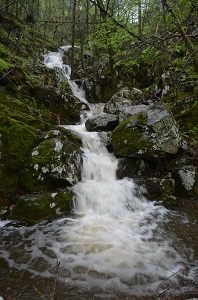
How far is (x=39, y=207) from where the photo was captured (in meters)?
5.13

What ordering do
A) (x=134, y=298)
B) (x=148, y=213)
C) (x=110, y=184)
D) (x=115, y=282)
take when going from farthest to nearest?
1. (x=110, y=184)
2. (x=148, y=213)
3. (x=115, y=282)
4. (x=134, y=298)

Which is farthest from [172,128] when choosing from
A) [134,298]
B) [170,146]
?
[134,298]

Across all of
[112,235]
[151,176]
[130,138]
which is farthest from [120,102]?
[112,235]

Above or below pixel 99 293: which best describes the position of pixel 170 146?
above

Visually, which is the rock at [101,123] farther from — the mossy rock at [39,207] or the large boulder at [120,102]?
the mossy rock at [39,207]

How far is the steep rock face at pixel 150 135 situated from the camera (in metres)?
6.96

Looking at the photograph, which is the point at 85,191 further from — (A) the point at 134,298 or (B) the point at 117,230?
(A) the point at 134,298

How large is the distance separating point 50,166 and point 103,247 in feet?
8.40

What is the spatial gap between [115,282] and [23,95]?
327 inches

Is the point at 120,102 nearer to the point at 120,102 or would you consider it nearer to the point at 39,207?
the point at 120,102

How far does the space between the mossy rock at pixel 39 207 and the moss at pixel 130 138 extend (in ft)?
9.09

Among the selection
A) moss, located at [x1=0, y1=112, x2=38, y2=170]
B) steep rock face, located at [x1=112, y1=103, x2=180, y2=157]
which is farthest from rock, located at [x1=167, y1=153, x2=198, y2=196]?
moss, located at [x1=0, y1=112, x2=38, y2=170]

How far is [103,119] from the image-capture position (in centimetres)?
957

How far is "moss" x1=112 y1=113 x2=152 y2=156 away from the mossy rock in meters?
2.77
